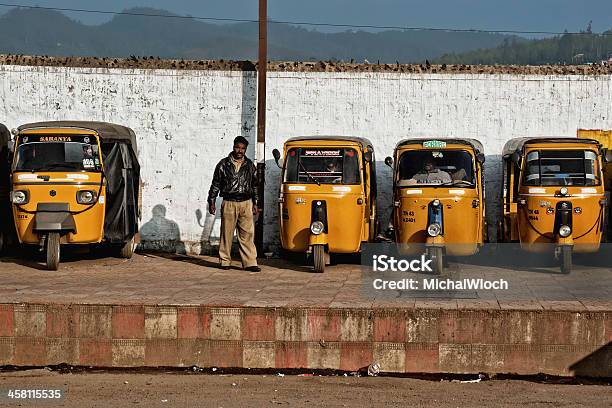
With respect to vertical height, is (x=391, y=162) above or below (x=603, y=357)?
above

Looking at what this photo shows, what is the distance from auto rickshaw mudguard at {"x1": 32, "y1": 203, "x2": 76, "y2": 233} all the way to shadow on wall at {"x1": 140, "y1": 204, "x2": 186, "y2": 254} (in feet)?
10.9

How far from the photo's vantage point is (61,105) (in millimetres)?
18578

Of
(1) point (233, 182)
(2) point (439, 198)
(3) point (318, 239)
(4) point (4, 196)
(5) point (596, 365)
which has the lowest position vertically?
(5) point (596, 365)

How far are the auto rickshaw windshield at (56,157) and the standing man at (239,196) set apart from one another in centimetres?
190

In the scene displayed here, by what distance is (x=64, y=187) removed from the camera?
15.2 metres

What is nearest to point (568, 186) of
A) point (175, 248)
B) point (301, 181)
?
point (301, 181)

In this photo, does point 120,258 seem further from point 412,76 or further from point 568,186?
point 568,186

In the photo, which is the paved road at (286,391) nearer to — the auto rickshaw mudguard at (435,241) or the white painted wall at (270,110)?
the auto rickshaw mudguard at (435,241)

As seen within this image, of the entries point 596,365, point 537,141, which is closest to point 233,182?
point 537,141

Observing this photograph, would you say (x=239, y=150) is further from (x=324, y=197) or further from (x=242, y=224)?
(x=324, y=197)

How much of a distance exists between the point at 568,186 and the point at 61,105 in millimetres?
8960

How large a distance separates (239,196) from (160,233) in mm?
3616

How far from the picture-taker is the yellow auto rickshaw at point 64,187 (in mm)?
15211

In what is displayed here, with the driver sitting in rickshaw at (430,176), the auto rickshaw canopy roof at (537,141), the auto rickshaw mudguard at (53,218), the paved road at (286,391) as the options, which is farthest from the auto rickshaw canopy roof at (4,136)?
the auto rickshaw canopy roof at (537,141)
